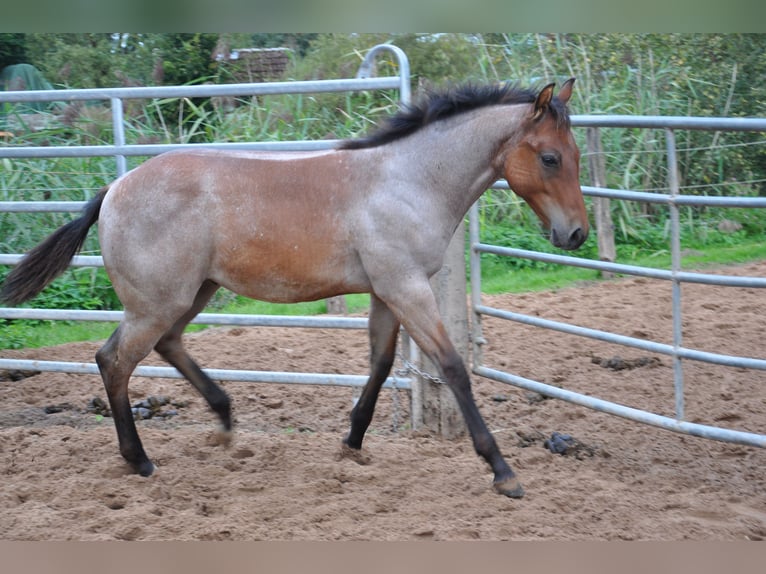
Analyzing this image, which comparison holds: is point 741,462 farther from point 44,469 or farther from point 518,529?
point 44,469

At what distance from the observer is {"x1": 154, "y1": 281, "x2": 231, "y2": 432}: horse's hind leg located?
4684mm

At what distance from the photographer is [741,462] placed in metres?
4.41

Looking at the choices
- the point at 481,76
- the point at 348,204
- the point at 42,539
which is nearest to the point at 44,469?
the point at 42,539

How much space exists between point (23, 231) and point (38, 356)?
1.09 m

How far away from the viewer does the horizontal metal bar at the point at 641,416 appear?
4066 mm

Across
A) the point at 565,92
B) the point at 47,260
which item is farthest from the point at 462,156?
the point at 47,260

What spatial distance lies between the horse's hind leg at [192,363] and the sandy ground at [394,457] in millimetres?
266

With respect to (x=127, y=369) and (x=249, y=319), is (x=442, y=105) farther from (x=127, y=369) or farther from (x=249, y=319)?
(x=127, y=369)

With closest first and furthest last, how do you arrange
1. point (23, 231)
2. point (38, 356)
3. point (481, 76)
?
point (38, 356) < point (23, 231) < point (481, 76)

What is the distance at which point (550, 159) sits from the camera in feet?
13.4

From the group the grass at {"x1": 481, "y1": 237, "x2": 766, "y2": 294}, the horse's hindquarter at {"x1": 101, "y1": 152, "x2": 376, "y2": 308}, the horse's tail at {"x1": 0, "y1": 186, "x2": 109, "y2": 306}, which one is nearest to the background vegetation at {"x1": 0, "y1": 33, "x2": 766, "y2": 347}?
the grass at {"x1": 481, "y1": 237, "x2": 766, "y2": 294}

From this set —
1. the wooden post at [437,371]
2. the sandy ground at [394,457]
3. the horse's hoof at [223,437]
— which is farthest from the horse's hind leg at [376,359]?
the horse's hoof at [223,437]

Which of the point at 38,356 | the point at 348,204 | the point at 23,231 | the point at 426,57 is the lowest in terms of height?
the point at 38,356

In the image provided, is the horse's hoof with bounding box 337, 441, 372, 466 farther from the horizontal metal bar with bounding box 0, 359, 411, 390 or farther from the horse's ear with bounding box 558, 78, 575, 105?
the horse's ear with bounding box 558, 78, 575, 105
